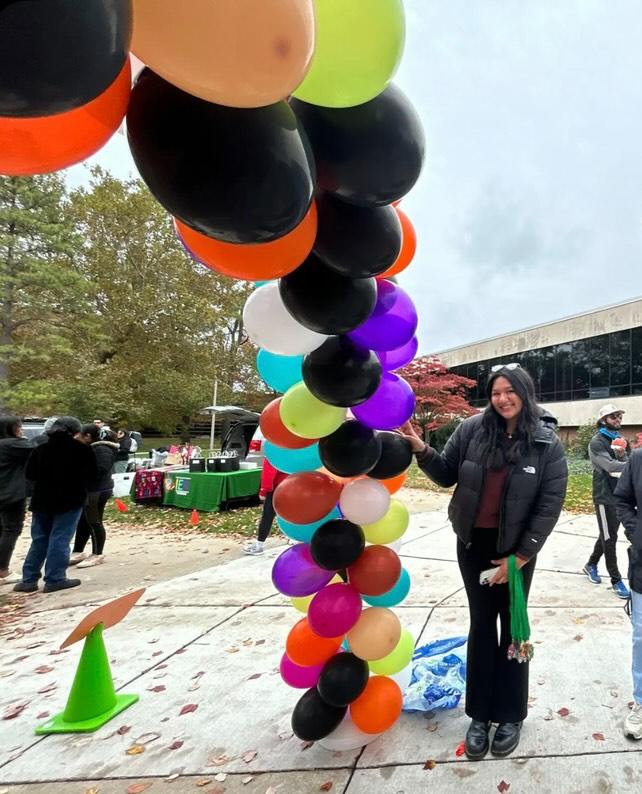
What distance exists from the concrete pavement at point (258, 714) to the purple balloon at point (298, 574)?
823 millimetres

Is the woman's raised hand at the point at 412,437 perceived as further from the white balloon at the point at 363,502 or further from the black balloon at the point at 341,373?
the black balloon at the point at 341,373

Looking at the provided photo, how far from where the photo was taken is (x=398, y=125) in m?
1.21

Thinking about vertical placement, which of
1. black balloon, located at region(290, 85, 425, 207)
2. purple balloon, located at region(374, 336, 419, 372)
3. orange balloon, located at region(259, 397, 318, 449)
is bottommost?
orange balloon, located at region(259, 397, 318, 449)

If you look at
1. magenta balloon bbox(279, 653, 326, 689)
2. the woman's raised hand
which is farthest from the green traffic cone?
the woman's raised hand

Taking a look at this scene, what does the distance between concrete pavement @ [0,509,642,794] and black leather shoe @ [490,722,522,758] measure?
0.05m

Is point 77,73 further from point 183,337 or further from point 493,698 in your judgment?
point 183,337

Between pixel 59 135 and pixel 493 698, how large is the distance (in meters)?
2.74

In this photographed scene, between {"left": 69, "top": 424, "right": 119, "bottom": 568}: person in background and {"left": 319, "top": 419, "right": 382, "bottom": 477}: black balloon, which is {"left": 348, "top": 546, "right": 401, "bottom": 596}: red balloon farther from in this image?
{"left": 69, "top": 424, "right": 119, "bottom": 568}: person in background

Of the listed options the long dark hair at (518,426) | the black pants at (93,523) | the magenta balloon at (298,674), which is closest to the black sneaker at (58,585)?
the black pants at (93,523)

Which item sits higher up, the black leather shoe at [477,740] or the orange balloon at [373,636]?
the orange balloon at [373,636]

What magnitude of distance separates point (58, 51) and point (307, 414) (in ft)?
4.82

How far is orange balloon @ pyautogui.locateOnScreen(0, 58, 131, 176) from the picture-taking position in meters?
0.83

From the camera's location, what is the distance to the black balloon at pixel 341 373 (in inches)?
70.6

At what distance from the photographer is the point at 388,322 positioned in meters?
1.91
